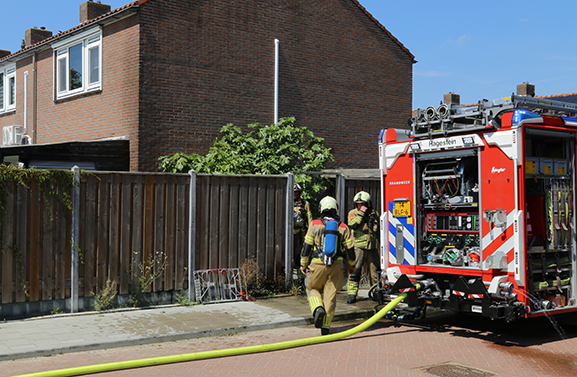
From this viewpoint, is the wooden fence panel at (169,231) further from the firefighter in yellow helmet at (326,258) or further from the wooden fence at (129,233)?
the firefighter in yellow helmet at (326,258)

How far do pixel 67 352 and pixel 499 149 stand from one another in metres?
6.07

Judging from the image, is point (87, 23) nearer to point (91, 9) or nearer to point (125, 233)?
point (91, 9)

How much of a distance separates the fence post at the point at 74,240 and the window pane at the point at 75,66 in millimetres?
7537

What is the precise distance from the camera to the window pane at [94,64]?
48.3 ft

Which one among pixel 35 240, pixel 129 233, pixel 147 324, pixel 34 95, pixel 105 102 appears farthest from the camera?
pixel 34 95

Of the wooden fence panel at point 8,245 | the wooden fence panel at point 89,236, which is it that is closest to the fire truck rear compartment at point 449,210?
the wooden fence panel at point 89,236

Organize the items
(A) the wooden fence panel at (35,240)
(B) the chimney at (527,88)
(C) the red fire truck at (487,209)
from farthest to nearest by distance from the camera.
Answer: (B) the chimney at (527,88), (A) the wooden fence panel at (35,240), (C) the red fire truck at (487,209)

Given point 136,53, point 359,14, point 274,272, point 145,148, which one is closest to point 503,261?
point 274,272

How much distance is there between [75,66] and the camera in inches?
615

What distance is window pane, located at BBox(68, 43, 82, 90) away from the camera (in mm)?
15474

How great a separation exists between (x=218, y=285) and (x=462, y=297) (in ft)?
13.9

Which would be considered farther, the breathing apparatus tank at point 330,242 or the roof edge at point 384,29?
the roof edge at point 384,29

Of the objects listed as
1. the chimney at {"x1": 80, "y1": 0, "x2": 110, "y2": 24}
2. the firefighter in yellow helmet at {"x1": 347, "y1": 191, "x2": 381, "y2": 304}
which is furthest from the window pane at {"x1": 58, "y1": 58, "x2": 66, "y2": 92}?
the firefighter in yellow helmet at {"x1": 347, "y1": 191, "x2": 381, "y2": 304}

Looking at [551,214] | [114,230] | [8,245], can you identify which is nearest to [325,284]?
[551,214]
